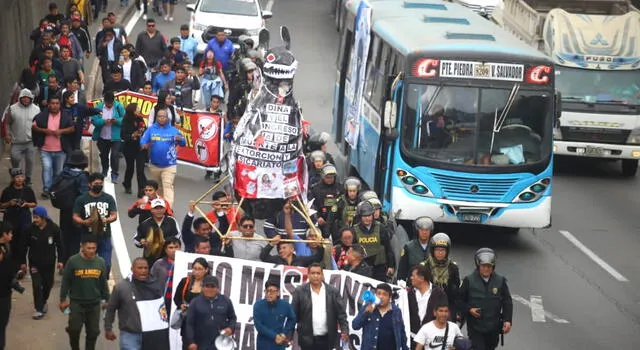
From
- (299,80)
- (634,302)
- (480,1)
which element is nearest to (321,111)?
(299,80)

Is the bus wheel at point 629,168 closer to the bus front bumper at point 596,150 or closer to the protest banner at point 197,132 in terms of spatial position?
the bus front bumper at point 596,150

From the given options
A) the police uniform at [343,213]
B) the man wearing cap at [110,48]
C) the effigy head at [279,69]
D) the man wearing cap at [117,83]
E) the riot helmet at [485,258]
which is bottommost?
the man wearing cap at [110,48]

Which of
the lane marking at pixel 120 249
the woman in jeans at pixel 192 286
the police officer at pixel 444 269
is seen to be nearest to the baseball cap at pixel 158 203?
the woman in jeans at pixel 192 286

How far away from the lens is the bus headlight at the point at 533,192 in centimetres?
2117

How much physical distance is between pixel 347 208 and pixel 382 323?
4124mm

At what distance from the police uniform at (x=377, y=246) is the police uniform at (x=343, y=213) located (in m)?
1.03

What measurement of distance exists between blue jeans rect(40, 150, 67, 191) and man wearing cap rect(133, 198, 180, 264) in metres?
5.11

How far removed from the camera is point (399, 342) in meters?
13.9

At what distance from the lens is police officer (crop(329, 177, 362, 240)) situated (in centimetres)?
1772

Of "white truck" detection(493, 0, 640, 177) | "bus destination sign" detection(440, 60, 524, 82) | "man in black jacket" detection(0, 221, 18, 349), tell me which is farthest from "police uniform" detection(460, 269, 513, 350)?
"white truck" detection(493, 0, 640, 177)

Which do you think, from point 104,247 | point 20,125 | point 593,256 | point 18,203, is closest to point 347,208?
point 104,247

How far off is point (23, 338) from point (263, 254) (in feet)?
9.24

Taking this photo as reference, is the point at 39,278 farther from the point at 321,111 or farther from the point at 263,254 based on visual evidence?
the point at 321,111

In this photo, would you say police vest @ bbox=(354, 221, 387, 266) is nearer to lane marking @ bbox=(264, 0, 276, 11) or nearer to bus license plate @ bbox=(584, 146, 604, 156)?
bus license plate @ bbox=(584, 146, 604, 156)
